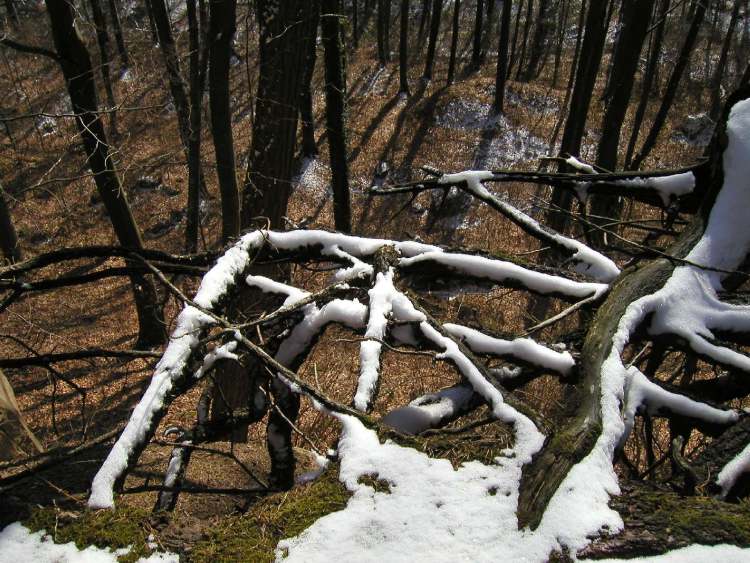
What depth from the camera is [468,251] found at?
2885 millimetres

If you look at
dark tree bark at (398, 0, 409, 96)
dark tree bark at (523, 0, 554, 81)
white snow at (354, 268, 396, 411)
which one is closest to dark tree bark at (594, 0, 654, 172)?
white snow at (354, 268, 396, 411)

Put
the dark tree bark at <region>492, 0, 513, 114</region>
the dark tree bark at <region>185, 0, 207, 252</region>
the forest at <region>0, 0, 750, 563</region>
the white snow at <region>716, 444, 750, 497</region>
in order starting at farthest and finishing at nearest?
the dark tree bark at <region>492, 0, 513, 114</region>
the dark tree bark at <region>185, 0, 207, 252</region>
the white snow at <region>716, 444, 750, 497</region>
the forest at <region>0, 0, 750, 563</region>

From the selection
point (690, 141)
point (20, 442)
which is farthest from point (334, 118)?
point (690, 141)

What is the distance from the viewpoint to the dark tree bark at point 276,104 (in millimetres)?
5043

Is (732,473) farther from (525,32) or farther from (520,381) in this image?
(525,32)

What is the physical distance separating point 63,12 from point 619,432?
7.69 m

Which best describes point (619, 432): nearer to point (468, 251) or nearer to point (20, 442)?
point (468, 251)

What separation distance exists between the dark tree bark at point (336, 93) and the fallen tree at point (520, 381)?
5.46 meters

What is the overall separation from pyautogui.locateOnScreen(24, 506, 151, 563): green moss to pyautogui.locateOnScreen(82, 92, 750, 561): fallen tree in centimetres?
6

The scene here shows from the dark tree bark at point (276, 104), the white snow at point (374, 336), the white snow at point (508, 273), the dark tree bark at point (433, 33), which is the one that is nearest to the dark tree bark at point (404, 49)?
the dark tree bark at point (433, 33)

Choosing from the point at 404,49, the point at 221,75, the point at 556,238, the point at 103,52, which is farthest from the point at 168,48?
the point at 404,49

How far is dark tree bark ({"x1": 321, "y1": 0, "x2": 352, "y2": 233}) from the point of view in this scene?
8133 mm

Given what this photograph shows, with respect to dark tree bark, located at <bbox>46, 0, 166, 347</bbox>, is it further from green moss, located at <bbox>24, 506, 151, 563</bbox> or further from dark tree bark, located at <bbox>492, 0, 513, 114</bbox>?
dark tree bark, located at <bbox>492, 0, 513, 114</bbox>

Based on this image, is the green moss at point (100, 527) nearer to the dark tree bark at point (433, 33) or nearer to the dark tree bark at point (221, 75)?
the dark tree bark at point (221, 75)
